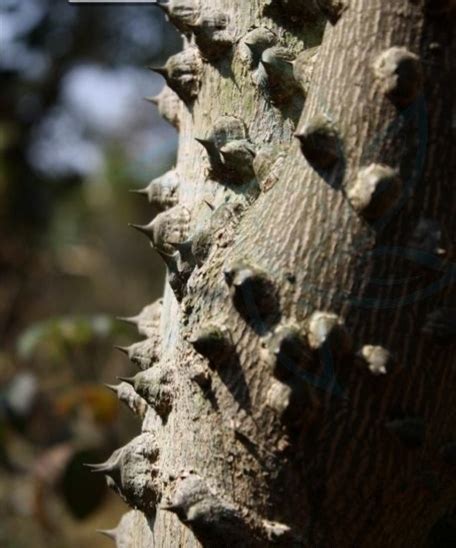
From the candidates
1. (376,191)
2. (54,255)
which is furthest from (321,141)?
(54,255)

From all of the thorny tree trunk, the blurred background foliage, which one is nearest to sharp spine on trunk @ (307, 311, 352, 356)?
the thorny tree trunk

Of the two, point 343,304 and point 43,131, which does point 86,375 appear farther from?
point 343,304

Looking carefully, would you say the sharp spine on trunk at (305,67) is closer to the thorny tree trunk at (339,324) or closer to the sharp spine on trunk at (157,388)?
the thorny tree trunk at (339,324)

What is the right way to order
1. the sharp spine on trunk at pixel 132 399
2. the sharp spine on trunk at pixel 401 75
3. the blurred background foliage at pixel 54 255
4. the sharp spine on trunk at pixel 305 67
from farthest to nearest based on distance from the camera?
the blurred background foliage at pixel 54 255, the sharp spine on trunk at pixel 132 399, the sharp spine on trunk at pixel 305 67, the sharp spine on trunk at pixel 401 75

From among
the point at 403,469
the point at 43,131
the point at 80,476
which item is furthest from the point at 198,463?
the point at 43,131

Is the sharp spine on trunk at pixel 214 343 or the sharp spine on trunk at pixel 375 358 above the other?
the sharp spine on trunk at pixel 375 358

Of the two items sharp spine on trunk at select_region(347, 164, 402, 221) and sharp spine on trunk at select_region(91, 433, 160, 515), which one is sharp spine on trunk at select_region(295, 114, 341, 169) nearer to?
sharp spine on trunk at select_region(347, 164, 402, 221)

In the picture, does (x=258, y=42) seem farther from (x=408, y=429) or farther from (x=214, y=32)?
(x=408, y=429)


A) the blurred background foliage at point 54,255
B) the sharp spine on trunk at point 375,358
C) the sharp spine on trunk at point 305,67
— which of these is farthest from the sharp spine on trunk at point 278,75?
the blurred background foliage at point 54,255

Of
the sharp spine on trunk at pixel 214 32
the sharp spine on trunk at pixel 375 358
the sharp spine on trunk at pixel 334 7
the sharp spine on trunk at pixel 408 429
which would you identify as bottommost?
the sharp spine on trunk at pixel 408 429
